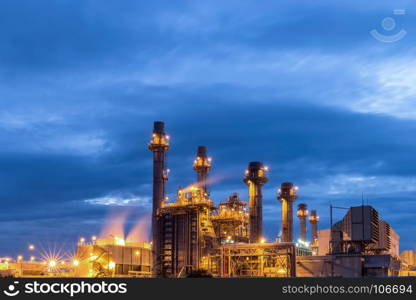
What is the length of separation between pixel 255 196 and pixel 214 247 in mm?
14762

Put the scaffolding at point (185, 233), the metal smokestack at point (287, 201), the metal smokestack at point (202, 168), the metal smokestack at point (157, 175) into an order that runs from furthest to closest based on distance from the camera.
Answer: the metal smokestack at point (287, 201)
the metal smokestack at point (202, 168)
the metal smokestack at point (157, 175)
the scaffolding at point (185, 233)

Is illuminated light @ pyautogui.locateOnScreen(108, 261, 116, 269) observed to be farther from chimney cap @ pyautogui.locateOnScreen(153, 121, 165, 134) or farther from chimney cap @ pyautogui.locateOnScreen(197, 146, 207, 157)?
chimney cap @ pyautogui.locateOnScreen(197, 146, 207, 157)

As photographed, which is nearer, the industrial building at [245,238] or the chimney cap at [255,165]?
the industrial building at [245,238]

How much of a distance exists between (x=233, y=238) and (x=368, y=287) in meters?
83.2

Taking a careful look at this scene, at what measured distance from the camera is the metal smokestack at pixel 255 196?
115125mm

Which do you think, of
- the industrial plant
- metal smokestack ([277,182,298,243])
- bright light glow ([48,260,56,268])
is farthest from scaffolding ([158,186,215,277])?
metal smokestack ([277,182,298,243])

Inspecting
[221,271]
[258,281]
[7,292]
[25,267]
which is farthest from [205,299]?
[25,267]

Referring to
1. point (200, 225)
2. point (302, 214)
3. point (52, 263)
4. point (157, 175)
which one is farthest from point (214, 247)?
point (302, 214)

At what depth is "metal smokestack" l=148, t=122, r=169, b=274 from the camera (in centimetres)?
11206

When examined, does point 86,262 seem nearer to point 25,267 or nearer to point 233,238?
point 25,267

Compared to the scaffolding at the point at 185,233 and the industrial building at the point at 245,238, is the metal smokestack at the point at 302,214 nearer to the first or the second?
the industrial building at the point at 245,238

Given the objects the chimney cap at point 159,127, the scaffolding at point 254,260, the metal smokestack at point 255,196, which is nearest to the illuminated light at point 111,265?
the scaffolding at point 254,260

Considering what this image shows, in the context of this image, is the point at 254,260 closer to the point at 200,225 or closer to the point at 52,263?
the point at 200,225

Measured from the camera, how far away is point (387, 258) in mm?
80750
